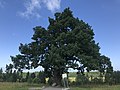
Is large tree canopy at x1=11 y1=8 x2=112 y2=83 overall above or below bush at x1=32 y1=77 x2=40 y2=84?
above

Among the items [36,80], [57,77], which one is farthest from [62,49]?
[36,80]

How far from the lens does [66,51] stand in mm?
51188

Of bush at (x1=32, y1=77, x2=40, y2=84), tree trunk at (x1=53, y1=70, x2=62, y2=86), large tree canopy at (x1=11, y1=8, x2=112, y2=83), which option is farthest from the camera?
bush at (x1=32, y1=77, x2=40, y2=84)

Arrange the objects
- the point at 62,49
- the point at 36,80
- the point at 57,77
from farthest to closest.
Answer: the point at 36,80 < the point at 57,77 < the point at 62,49

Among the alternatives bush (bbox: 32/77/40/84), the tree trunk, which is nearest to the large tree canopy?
the tree trunk

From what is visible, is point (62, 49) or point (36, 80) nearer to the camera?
point (62, 49)

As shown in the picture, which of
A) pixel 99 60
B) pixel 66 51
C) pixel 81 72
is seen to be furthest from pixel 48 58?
pixel 99 60

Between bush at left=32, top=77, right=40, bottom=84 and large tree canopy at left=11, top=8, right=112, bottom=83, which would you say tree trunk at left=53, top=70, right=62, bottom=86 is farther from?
bush at left=32, top=77, right=40, bottom=84

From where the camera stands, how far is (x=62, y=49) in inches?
2028

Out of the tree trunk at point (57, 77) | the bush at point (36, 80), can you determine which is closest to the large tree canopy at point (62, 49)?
the tree trunk at point (57, 77)

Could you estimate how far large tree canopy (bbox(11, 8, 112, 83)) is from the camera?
51250 millimetres

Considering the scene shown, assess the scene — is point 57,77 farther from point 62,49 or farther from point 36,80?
point 36,80

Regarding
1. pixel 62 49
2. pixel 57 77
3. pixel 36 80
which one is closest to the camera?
pixel 62 49

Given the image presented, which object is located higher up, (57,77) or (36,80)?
(36,80)
